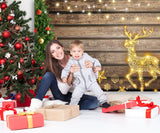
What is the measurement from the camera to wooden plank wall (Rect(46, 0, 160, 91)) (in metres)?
5.10

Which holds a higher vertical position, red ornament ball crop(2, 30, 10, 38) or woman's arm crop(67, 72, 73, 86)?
red ornament ball crop(2, 30, 10, 38)

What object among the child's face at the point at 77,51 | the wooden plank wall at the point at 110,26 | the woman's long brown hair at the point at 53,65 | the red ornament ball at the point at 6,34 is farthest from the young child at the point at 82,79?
the wooden plank wall at the point at 110,26

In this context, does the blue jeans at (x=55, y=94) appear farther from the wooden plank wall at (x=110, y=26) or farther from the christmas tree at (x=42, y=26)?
the wooden plank wall at (x=110, y=26)

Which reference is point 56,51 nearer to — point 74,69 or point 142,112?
point 74,69

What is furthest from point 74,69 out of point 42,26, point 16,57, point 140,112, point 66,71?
point 42,26

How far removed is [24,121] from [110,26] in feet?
11.1

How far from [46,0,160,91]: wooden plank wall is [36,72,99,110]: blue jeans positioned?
2268 millimetres

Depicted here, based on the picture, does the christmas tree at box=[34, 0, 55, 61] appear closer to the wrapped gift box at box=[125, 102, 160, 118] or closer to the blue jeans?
the blue jeans

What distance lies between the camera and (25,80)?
3109 millimetres

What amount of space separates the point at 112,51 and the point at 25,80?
7.99 feet

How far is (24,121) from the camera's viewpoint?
83.3 inches

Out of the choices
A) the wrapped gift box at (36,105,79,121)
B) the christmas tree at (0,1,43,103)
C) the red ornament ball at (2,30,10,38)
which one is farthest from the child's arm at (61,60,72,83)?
the red ornament ball at (2,30,10,38)

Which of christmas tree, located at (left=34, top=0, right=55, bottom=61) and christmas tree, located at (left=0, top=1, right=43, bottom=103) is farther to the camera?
christmas tree, located at (left=34, top=0, right=55, bottom=61)

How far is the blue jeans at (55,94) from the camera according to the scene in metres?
2.77
